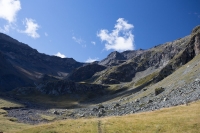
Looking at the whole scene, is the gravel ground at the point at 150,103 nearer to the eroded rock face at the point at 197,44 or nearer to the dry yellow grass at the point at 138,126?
the dry yellow grass at the point at 138,126

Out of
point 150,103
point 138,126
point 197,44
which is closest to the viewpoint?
point 138,126

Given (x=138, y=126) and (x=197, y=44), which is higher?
(x=197, y=44)

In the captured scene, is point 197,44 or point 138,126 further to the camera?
point 197,44

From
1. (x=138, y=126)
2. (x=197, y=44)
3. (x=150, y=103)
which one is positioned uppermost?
(x=197, y=44)

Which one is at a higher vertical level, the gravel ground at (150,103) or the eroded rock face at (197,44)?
the eroded rock face at (197,44)

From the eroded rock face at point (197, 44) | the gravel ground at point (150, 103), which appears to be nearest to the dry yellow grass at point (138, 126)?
the gravel ground at point (150, 103)

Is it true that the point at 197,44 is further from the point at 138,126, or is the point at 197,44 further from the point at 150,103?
the point at 138,126

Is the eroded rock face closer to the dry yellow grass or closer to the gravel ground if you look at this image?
the gravel ground

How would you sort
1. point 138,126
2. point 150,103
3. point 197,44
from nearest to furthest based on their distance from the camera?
point 138,126, point 150,103, point 197,44

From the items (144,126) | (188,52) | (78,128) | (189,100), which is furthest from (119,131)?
(188,52)

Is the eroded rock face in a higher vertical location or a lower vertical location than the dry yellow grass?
higher

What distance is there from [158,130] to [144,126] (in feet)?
11.9

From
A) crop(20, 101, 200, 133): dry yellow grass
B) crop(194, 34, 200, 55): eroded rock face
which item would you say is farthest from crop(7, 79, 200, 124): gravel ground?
crop(194, 34, 200, 55): eroded rock face

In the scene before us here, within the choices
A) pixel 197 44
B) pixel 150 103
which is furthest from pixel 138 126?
pixel 197 44
